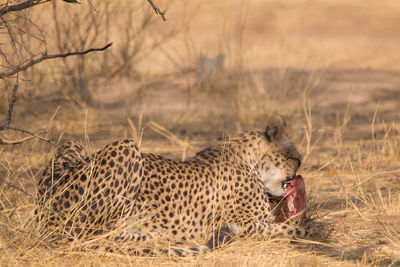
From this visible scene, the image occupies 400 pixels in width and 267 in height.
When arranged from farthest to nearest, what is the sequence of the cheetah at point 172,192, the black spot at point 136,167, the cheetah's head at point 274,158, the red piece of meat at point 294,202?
the cheetah's head at point 274,158, the red piece of meat at point 294,202, the black spot at point 136,167, the cheetah at point 172,192

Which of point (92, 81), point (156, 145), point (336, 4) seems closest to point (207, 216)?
point (156, 145)

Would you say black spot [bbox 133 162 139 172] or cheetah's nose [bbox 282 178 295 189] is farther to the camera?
cheetah's nose [bbox 282 178 295 189]

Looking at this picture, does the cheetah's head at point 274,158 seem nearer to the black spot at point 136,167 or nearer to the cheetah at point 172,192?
the cheetah at point 172,192

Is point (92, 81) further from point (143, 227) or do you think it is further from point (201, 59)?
point (143, 227)

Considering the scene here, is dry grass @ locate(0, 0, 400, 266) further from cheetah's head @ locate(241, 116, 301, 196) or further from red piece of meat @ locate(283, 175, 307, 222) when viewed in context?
cheetah's head @ locate(241, 116, 301, 196)

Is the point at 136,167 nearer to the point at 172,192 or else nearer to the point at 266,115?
the point at 172,192

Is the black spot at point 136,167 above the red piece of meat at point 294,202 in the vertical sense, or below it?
above

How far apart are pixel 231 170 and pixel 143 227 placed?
0.75 metres

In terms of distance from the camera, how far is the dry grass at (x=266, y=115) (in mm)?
4090

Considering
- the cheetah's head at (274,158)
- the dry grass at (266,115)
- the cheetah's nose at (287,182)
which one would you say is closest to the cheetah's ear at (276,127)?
the cheetah's head at (274,158)

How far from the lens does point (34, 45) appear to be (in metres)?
9.52

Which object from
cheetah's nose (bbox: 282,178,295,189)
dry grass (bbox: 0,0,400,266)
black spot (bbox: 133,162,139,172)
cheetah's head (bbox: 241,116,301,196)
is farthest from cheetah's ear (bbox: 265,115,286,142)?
black spot (bbox: 133,162,139,172)

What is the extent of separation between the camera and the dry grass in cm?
409

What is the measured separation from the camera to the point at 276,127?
4652mm
